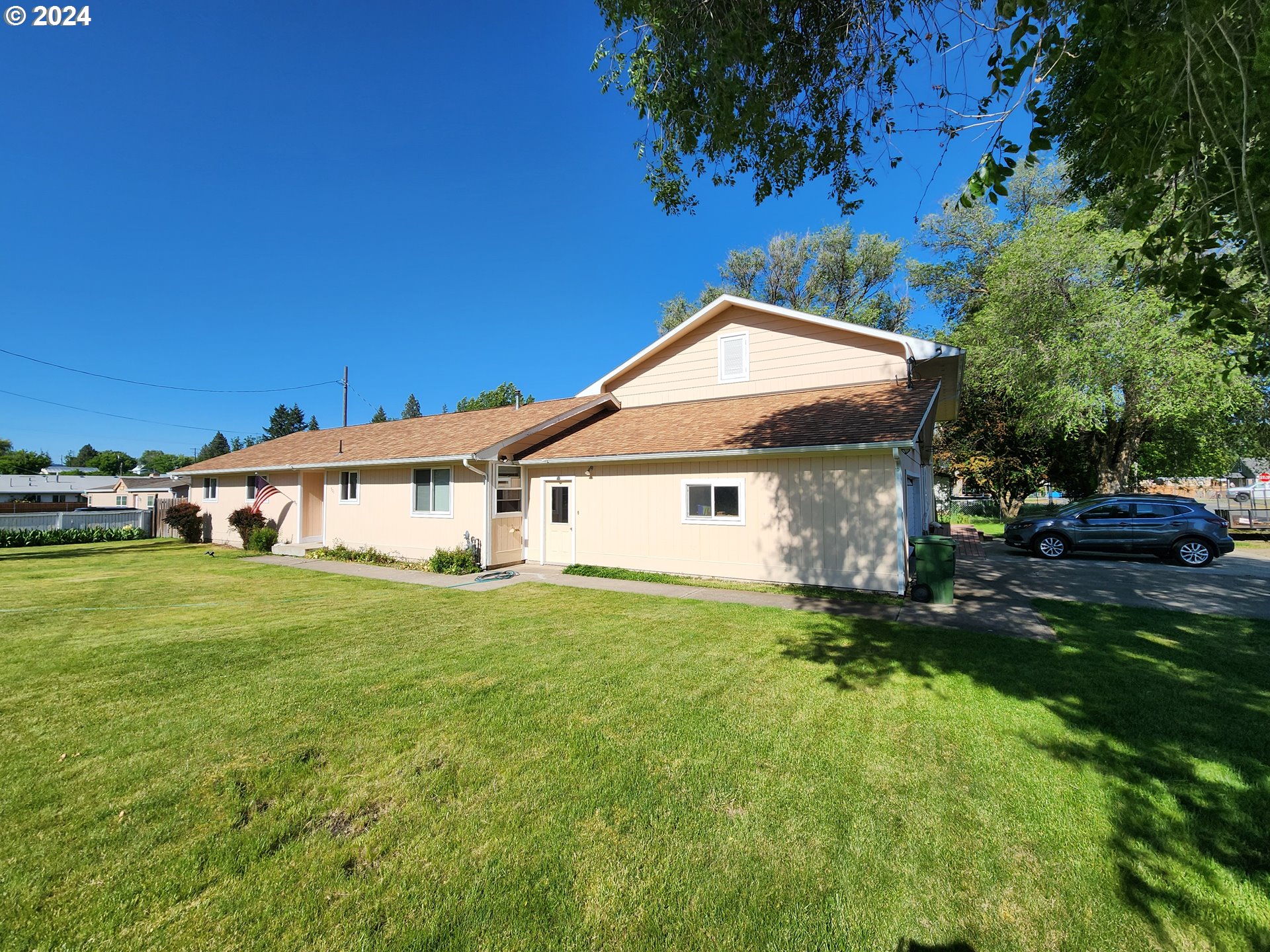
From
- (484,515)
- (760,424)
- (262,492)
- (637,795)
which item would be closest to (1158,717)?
(637,795)

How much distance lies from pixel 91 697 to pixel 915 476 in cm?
1420

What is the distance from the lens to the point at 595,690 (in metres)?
4.97

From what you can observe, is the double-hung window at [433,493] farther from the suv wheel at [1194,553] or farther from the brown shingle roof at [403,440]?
the suv wheel at [1194,553]

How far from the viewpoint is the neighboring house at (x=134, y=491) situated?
3030cm

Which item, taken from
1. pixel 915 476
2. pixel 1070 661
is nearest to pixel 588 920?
pixel 1070 661

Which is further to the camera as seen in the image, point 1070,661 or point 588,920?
point 1070,661

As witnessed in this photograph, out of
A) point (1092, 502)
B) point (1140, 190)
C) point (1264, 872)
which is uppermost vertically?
point (1140, 190)

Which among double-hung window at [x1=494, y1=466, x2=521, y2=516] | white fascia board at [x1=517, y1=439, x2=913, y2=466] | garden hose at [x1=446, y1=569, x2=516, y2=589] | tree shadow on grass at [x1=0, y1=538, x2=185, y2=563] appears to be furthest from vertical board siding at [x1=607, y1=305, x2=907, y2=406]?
tree shadow on grass at [x1=0, y1=538, x2=185, y2=563]

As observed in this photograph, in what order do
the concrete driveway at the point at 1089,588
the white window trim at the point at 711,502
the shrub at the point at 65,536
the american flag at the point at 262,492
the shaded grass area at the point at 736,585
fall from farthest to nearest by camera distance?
the shrub at the point at 65,536 → the american flag at the point at 262,492 → the white window trim at the point at 711,502 → the shaded grass area at the point at 736,585 → the concrete driveway at the point at 1089,588

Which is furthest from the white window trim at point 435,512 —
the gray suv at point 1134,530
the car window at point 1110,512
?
the car window at point 1110,512

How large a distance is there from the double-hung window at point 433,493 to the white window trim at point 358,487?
2535 mm

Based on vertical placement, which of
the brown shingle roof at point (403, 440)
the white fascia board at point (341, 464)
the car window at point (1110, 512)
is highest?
the brown shingle roof at point (403, 440)

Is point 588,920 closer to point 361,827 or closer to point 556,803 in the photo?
point 556,803

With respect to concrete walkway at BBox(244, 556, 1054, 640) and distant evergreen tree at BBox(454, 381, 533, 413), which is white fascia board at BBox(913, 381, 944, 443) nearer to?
concrete walkway at BBox(244, 556, 1054, 640)
